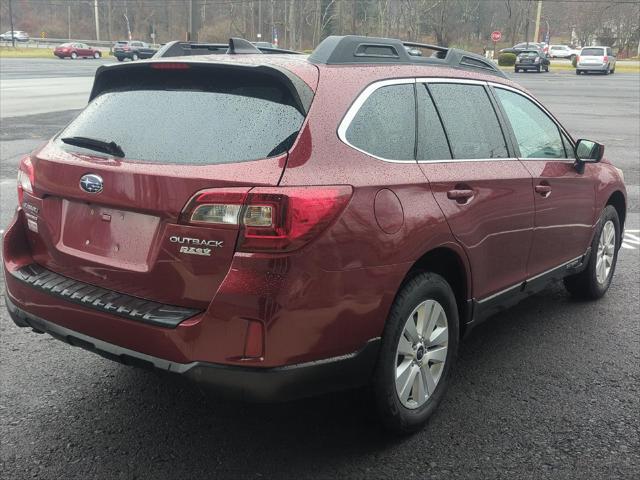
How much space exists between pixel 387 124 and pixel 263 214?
894 millimetres

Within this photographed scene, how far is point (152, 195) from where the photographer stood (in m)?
2.62

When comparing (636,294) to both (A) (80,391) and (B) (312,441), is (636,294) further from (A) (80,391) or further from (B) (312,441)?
(A) (80,391)

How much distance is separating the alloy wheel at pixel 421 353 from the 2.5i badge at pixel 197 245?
0.97 metres

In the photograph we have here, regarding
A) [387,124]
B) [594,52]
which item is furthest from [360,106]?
[594,52]

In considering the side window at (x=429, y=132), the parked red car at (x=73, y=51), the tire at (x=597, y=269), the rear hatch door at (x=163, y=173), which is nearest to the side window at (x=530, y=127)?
the side window at (x=429, y=132)

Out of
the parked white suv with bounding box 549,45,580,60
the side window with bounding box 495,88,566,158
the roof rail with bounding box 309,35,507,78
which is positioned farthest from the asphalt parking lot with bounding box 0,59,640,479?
the parked white suv with bounding box 549,45,580,60

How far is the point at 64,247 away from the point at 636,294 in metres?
4.38

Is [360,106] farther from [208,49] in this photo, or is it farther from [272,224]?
[208,49]

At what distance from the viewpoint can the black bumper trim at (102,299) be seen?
2.61m

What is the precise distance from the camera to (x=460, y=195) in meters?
3.29

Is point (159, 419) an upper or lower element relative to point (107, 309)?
lower

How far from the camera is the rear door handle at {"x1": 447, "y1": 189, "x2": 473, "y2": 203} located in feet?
10.6

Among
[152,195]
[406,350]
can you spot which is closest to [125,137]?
[152,195]

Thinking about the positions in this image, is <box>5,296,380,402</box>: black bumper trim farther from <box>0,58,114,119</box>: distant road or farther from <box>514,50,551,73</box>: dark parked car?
<box>514,50,551,73</box>: dark parked car
